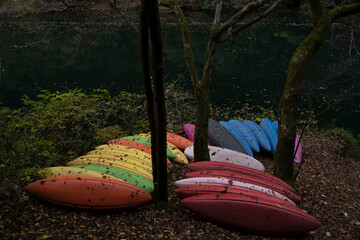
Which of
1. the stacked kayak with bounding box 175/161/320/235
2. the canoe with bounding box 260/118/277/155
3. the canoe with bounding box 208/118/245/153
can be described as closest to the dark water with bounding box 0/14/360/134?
the canoe with bounding box 260/118/277/155

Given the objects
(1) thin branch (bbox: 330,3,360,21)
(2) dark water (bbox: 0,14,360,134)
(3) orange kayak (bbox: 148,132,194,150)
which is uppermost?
(1) thin branch (bbox: 330,3,360,21)

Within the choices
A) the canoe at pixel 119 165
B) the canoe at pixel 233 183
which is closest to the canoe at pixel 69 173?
the canoe at pixel 119 165

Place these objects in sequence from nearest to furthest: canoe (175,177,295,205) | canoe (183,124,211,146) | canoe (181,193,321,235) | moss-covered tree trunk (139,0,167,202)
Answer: moss-covered tree trunk (139,0,167,202) < canoe (181,193,321,235) < canoe (175,177,295,205) < canoe (183,124,211,146)

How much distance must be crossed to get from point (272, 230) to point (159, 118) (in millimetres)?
1638

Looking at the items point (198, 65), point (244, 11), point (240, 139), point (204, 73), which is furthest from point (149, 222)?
Answer: point (198, 65)

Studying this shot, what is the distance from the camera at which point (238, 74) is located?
553 inches

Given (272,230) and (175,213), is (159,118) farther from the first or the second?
(272,230)

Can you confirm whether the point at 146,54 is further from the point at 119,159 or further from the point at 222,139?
the point at 222,139

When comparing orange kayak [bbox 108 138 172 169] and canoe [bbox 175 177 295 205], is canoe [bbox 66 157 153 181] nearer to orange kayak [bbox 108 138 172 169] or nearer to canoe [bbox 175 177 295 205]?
canoe [bbox 175 177 295 205]

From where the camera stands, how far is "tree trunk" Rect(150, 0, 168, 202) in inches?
99.0

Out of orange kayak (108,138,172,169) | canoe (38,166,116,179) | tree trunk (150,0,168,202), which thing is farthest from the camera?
orange kayak (108,138,172,169)

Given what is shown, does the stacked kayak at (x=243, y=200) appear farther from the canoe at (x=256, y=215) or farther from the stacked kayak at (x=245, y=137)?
the stacked kayak at (x=245, y=137)

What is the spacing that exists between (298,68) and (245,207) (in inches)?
76.0

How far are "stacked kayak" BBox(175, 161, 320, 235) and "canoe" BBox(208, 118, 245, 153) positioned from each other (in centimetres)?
226
